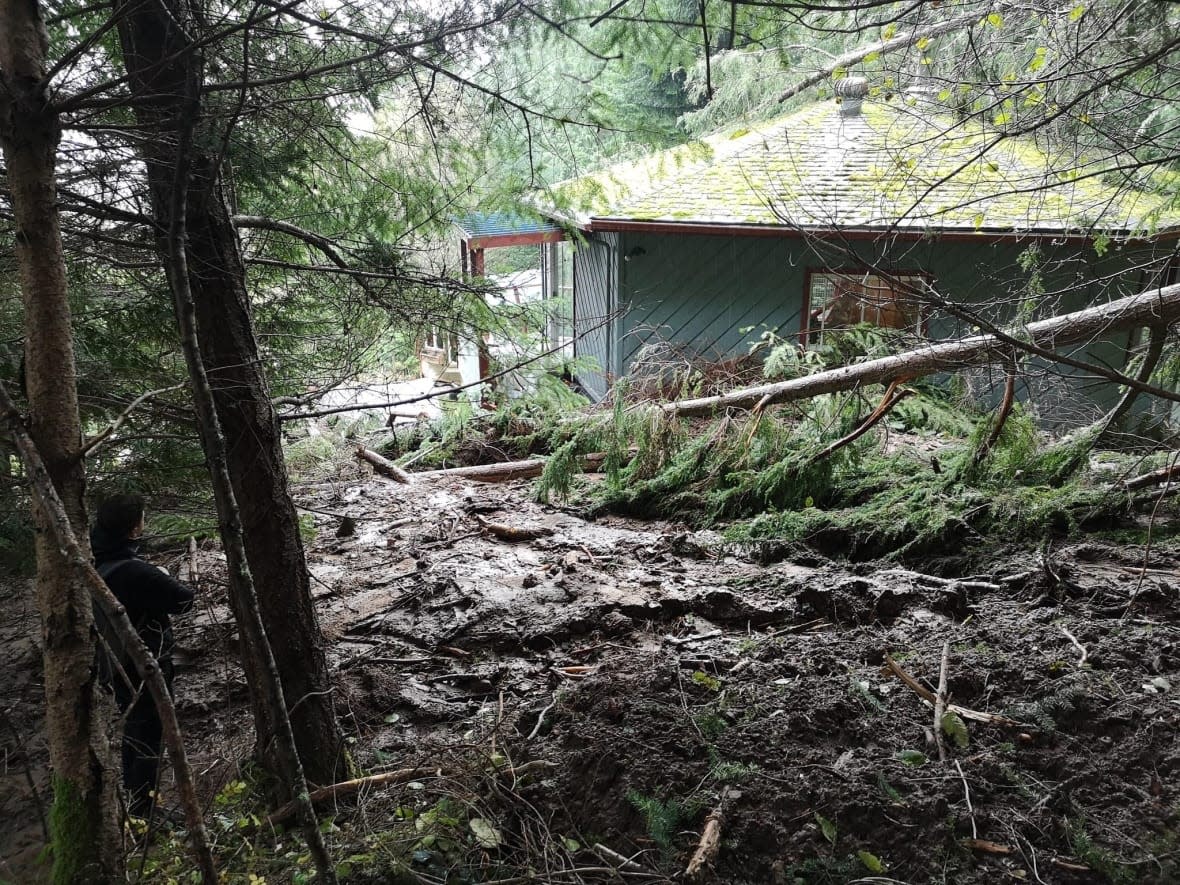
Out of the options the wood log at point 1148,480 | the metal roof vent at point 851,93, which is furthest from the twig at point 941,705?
the metal roof vent at point 851,93

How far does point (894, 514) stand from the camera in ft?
18.2

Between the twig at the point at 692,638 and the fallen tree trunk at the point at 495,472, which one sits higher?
the twig at the point at 692,638

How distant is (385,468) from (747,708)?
22.3 ft

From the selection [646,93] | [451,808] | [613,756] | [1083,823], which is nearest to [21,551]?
[451,808]

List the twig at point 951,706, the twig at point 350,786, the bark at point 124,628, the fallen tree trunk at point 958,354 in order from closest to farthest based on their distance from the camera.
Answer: the bark at point 124,628
the twig at point 951,706
the twig at point 350,786
the fallen tree trunk at point 958,354

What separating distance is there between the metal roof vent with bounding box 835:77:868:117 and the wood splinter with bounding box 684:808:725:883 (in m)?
10.3

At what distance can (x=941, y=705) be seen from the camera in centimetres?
324

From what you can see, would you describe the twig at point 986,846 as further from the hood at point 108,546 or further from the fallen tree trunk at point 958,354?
the hood at point 108,546

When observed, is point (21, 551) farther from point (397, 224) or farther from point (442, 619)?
point (397, 224)

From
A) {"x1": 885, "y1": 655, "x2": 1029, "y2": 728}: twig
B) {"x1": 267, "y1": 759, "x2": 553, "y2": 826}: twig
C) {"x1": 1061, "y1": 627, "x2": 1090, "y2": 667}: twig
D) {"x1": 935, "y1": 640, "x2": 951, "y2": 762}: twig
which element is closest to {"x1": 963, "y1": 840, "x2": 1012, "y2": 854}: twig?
{"x1": 935, "y1": 640, "x2": 951, "y2": 762}: twig

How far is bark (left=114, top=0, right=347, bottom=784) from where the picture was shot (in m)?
2.99

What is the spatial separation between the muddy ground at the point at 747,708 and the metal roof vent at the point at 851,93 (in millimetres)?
8159

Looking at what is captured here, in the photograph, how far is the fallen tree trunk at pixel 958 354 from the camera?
4.60 metres

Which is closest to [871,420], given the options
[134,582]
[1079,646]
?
[1079,646]
